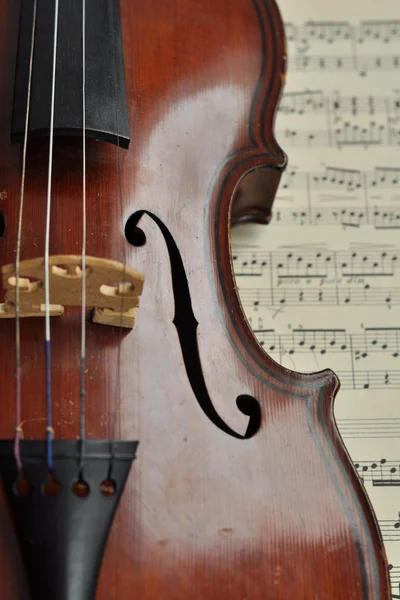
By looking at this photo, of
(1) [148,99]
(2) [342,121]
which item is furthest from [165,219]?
(2) [342,121]

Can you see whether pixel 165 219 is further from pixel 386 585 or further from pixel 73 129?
pixel 386 585

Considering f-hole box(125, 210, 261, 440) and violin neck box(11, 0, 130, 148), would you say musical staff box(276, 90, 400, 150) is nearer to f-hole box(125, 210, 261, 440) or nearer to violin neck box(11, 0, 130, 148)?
violin neck box(11, 0, 130, 148)

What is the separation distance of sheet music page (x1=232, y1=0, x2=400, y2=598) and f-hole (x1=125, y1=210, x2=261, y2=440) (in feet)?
1.24

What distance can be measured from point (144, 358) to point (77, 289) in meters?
0.14

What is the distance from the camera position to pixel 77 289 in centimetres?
107

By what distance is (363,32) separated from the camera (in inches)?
74.6

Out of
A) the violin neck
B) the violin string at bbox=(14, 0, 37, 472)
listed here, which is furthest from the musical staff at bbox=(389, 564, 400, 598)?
the violin neck

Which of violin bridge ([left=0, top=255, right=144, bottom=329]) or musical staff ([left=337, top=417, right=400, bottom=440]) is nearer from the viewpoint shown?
violin bridge ([left=0, top=255, right=144, bottom=329])

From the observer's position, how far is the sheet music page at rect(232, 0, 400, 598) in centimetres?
147

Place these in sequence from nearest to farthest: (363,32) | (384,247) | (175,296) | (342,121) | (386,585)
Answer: (386,585) → (175,296) → (384,247) → (342,121) → (363,32)

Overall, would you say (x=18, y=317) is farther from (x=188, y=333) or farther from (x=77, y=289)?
(x=188, y=333)

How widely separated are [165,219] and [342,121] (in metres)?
0.72

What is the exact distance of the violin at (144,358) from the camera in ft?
3.17

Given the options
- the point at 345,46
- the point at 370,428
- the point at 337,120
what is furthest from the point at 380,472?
the point at 345,46
